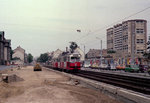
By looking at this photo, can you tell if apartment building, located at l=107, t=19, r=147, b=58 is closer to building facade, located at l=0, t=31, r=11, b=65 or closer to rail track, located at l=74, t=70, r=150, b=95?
building facade, located at l=0, t=31, r=11, b=65

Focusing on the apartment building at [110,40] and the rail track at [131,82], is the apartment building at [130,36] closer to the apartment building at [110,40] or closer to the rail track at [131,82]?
the apartment building at [110,40]

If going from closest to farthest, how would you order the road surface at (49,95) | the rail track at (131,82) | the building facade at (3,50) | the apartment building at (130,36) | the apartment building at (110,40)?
the road surface at (49,95)
the rail track at (131,82)
the building facade at (3,50)
the apartment building at (130,36)
the apartment building at (110,40)

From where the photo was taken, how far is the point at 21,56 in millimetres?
120688

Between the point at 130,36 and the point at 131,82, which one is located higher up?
Result: the point at 130,36

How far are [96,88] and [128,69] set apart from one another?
23250 mm

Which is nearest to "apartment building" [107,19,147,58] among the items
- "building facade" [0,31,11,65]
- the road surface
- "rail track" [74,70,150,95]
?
"building facade" [0,31,11,65]

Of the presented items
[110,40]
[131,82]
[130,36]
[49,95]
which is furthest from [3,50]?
[110,40]

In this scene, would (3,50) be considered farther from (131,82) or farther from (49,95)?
(49,95)

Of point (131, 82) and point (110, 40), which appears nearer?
point (131, 82)

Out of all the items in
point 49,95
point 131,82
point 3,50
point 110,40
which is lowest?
point 131,82

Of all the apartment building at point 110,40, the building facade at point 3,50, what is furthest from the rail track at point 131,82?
the apartment building at point 110,40

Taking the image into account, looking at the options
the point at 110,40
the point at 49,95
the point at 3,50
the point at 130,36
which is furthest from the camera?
the point at 110,40

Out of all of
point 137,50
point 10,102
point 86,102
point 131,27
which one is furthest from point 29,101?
point 131,27

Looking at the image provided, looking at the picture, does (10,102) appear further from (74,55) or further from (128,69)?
(128,69)
